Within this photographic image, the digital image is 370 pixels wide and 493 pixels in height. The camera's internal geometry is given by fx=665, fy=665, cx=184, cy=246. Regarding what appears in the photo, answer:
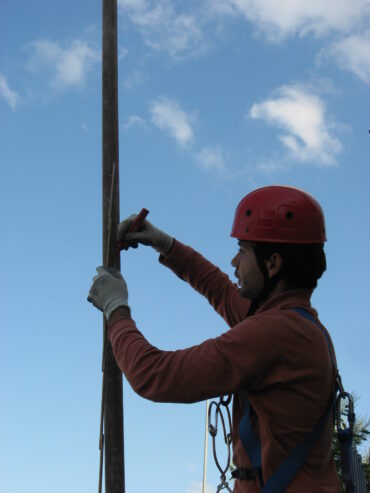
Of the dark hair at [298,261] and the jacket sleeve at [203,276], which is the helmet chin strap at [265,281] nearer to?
the dark hair at [298,261]

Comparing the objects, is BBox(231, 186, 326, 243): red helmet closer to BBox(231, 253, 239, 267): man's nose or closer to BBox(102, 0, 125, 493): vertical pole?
BBox(231, 253, 239, 267): man's nose

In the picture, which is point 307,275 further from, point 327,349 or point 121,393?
point 121,393

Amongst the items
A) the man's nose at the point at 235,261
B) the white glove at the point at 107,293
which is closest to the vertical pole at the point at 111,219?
the white glove at the point at 107,293

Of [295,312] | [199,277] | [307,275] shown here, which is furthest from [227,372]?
[199,277]

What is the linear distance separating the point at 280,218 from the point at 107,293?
1084mm

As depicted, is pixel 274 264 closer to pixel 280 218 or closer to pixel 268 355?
pixel 280 218

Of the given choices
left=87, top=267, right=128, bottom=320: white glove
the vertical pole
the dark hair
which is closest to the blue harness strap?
the dark hair

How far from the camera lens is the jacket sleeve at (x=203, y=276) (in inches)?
196

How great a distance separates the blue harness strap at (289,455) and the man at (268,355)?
0.5 inches

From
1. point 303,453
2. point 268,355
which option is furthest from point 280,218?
point 303,453

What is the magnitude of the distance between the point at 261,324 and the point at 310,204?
35.6 inches

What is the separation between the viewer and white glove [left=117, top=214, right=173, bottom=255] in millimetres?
4449

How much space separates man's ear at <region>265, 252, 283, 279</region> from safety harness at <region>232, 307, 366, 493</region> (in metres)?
Answer: 0.27

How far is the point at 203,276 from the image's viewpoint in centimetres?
506
